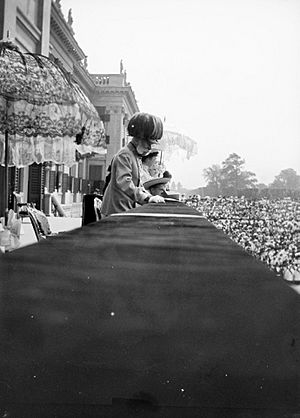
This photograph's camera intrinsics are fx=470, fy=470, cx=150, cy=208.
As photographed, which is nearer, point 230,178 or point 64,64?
point 230,178

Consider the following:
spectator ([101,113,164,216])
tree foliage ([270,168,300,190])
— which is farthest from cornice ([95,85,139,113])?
spectator ([101,113,164,216])

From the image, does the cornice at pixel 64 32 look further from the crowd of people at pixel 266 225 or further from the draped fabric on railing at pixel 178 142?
the crowd of people at pixel 266 225

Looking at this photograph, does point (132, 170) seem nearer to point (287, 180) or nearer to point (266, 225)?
point (287, 180)

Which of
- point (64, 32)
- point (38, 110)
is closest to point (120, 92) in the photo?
point (64, 32)

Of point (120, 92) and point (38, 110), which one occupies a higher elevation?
point (120, 92)

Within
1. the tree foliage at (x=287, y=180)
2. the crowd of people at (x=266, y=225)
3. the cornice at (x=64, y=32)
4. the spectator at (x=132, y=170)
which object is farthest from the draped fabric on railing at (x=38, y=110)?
the spectator at (x=132, y=170)

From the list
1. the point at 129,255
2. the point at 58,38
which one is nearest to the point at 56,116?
the point at 58,38
